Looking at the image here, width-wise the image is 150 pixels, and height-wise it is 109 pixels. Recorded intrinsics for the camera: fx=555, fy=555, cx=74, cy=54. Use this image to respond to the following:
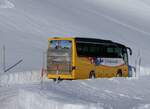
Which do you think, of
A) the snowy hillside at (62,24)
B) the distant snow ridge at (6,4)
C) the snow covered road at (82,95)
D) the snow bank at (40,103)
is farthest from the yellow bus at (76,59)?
the distant snow ridge at (6,4)

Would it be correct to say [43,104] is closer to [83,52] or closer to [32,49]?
[83,52]

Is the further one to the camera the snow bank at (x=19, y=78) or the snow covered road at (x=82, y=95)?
the snow bank at (x=19, y=78)

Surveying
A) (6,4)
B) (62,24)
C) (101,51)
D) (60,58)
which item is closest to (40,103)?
(60,58)

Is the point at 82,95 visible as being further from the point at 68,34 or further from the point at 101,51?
the point at 68,34

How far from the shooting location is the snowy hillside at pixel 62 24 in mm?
51906

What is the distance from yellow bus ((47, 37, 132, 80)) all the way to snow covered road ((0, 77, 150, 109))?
67.6 inches

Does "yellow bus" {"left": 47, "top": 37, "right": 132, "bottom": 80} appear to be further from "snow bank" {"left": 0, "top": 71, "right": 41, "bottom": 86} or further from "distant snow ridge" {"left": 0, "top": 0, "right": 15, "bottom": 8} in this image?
"distant snow ridge" {"left": 0, "top": 0, "right": 15, "bottom": 8}

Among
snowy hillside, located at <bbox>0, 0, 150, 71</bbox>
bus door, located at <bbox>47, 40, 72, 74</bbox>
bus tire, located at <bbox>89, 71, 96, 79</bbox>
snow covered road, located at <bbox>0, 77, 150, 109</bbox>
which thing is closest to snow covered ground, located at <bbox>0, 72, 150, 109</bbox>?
snow covered road, located at <bbox>0, 77, 150, 109</bbox>

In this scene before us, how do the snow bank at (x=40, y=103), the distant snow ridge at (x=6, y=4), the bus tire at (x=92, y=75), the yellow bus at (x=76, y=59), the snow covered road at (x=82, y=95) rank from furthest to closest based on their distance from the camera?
1. the distant snow ridge at (x=6, y=4)
2. the bus tire at (x=92, y=75)
3. the yellow bus at (x=76, y=59)
4. the snow covered road at (x=82, y=95)
5. the snow bank at (x=40, y=103)

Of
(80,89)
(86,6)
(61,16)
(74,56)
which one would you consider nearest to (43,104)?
(80,89)

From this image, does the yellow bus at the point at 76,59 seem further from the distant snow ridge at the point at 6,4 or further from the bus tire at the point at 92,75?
the distant snow ridge at the point at 6,4

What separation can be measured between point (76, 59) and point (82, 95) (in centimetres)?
762

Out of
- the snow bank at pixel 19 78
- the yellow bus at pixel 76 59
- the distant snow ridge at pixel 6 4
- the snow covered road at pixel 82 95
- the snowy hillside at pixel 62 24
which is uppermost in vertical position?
the distant snow ridge at pixel 6 4

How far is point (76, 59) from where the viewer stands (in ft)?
99.6
